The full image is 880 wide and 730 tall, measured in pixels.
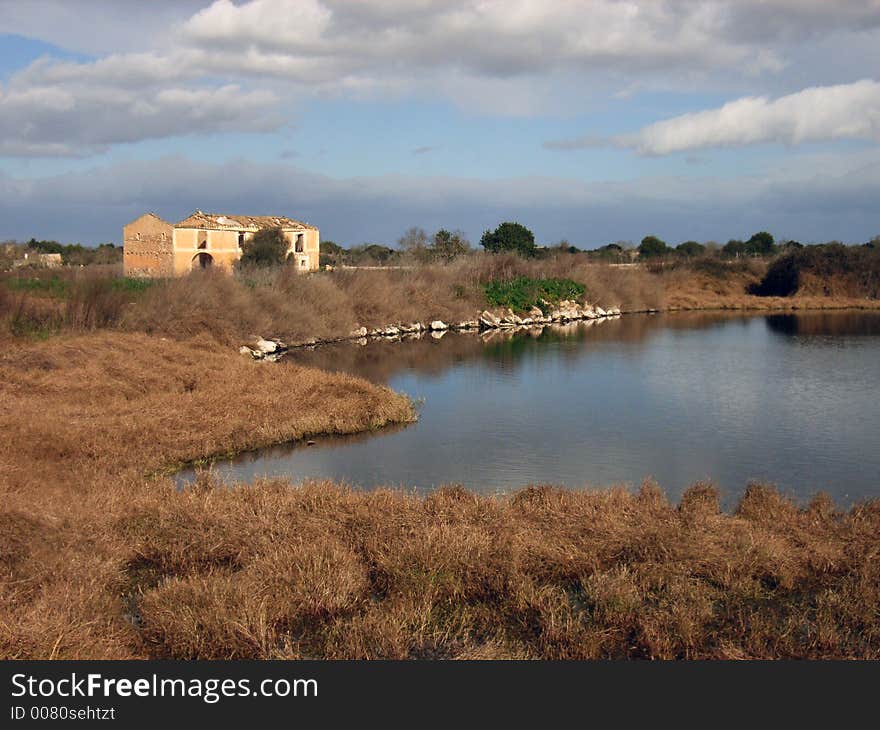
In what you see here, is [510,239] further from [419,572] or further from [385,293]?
[419,572]

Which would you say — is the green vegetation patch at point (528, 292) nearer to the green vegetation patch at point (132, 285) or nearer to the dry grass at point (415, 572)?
the green vegetation patch at point (132, 285)

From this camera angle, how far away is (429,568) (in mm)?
8484

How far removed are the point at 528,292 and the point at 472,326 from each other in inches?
258

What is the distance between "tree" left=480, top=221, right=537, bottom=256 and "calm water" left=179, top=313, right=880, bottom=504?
37.1 metres

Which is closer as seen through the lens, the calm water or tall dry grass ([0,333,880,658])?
tall dry grass ([0,333,880,658])

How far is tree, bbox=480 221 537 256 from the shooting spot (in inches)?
2918

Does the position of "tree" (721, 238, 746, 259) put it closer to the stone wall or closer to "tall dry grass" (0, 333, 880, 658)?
the stone wall

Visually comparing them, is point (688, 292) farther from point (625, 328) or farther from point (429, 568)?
point (429, 568)

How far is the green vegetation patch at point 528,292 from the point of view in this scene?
165 ft

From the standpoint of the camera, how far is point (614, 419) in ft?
65.3

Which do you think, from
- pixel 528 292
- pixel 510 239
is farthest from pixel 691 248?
pixel 528 292

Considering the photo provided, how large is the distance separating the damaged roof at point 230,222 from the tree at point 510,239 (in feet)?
58.1

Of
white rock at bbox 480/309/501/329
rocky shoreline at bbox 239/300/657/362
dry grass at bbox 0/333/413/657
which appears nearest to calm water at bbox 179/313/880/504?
dry grass at bbox 0/333/413/657

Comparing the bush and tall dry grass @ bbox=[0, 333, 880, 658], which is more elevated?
the bush
